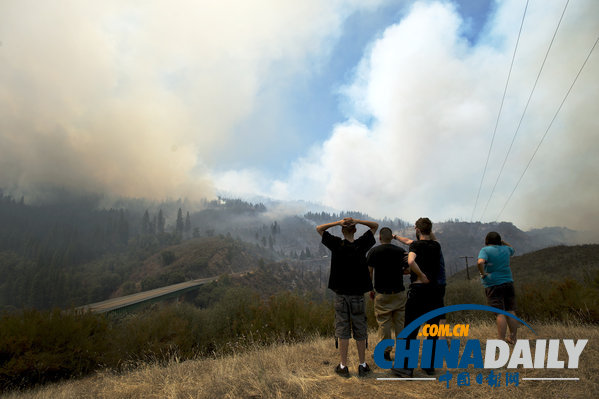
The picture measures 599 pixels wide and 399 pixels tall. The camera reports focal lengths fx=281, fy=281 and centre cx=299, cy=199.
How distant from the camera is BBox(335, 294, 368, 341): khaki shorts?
4.31 meters

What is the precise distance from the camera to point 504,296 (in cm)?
550

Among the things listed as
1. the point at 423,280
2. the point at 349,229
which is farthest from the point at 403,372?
the point at 349,229

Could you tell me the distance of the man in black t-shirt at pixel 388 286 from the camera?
4.65 meters

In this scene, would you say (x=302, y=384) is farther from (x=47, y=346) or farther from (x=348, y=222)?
(x=47, y=346)

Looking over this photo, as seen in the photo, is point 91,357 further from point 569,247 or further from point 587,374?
point 569,247

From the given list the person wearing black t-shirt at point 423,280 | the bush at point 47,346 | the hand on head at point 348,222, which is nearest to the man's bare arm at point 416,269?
the person wearing black t-shirt at point 423,280

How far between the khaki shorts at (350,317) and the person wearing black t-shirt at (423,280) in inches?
29.9

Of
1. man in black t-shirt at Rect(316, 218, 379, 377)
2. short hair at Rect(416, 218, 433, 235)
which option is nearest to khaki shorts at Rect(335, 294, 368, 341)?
man in black t-shirt at Rect(316, 218, 379, 377)

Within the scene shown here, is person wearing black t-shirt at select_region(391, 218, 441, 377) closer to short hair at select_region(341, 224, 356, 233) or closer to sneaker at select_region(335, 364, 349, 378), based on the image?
sneaker at select_region(335, 364, 349, 378)

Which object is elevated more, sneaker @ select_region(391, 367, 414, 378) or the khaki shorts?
the khaki shorts

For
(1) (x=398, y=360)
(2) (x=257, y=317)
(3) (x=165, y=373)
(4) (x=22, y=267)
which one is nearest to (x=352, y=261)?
(1) (x=398, y=360)

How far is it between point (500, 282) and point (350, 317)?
11.0ft

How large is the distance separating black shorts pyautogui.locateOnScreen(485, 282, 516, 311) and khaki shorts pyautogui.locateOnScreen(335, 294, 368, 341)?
10.1 feet

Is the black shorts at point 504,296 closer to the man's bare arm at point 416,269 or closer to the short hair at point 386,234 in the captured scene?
the man's bare arm at point 416,269
